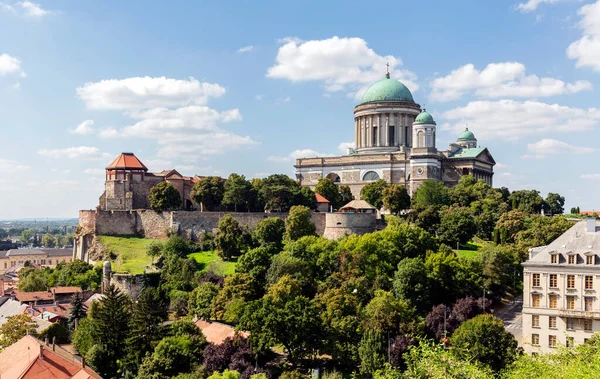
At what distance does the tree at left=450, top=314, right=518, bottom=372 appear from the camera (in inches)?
1465

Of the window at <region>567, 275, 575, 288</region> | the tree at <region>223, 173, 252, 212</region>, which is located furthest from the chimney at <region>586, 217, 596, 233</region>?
the tree at <region>223, 173, 252, 212</region>

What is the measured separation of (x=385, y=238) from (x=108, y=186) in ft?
111

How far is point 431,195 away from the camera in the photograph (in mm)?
71312

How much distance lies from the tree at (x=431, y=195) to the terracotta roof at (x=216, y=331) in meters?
31.1

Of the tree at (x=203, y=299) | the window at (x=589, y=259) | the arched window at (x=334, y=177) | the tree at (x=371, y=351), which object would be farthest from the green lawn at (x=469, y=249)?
the arched window at (x=334, y=177)

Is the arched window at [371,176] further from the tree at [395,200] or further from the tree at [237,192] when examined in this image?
the tree at [237,192]

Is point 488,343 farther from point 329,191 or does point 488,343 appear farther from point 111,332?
point 329,191

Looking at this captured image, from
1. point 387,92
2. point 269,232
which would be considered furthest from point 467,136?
point 269,232

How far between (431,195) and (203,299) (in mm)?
31879

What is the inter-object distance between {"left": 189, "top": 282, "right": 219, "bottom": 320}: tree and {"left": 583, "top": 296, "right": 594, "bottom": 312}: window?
83.5ft

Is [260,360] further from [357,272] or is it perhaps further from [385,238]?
[385,238]

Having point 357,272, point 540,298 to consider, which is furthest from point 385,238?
point 540,298

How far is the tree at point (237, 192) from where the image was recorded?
69.7 meters

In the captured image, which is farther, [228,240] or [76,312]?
[228,240]
